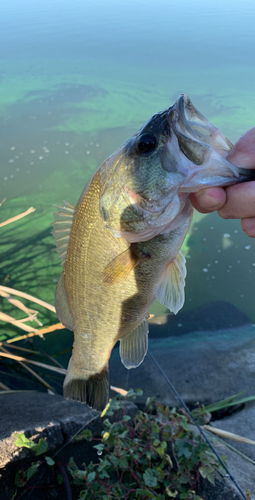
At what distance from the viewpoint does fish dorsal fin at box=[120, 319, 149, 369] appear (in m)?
1.32

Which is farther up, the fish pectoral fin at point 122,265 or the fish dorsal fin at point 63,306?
the fish pectoral fin at point 122,265

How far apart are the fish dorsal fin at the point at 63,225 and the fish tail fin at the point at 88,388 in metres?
0.51

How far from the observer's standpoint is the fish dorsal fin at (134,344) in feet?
4.33

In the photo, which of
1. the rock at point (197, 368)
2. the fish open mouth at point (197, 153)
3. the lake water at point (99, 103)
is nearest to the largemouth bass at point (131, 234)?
the fish open mouth at point (197, 153)

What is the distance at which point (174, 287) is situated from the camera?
121 cm

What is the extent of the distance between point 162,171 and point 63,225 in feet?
1.58

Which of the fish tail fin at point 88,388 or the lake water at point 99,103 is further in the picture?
the lake water at point 99,103

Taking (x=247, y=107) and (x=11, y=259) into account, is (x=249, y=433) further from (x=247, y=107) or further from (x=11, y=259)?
(x=247, y=107)

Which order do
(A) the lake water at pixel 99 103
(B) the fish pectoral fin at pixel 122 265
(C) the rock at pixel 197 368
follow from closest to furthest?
1. (B) the fish pectoral fin at pixel 122 265
2. (C) the rock at pixel 197 368
3. (A) the lake water at pixel 99 103

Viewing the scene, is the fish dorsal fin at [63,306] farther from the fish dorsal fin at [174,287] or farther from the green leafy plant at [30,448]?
the green leafy plant at [30,448]

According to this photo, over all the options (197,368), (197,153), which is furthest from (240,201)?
(197,368)

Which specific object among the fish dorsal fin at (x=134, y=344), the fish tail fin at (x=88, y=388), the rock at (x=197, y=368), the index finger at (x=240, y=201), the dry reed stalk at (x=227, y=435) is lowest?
the rock at (x=197, y=368)

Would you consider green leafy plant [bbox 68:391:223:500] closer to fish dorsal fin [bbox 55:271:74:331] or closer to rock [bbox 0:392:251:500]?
rock [bbox 0:392:251:500]

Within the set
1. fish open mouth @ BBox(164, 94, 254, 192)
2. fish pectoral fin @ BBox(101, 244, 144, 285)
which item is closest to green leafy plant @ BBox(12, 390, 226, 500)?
fish pectoral fin @ BBox(101, 244, 144, 285)
